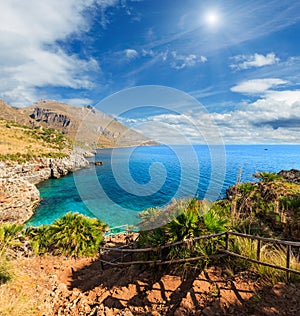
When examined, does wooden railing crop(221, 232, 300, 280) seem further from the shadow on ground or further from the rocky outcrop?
the rocky outcrop

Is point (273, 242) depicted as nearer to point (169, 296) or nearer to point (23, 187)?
point (169, 296)

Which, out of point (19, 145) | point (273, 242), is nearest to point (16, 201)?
point (273, 242)

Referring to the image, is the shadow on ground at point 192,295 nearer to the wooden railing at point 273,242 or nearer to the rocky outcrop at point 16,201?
the wooden railing at point 273,242

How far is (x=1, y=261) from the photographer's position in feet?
20.9

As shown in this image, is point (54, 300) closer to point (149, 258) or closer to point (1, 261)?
point (1, 261)

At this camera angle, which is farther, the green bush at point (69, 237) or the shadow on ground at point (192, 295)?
the green bush at point (69, 237)

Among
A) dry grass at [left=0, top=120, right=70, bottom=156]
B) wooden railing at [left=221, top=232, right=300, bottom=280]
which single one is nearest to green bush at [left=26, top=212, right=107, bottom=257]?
wooden railing at [left=221, top=232, right=300, bottom=280]

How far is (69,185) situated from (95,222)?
33.7 meters

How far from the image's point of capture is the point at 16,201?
23562 millimetres

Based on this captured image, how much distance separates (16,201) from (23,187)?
5318 millimetres

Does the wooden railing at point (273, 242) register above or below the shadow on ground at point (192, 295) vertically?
above

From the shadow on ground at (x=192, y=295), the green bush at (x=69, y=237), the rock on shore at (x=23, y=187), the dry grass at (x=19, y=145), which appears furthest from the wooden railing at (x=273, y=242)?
the dry grass at (x=19, y=145)

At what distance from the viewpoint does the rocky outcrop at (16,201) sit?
21062mm

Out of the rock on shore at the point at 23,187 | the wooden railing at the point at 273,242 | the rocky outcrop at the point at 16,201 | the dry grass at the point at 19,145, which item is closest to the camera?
the wooden railing at the point at 273,242
